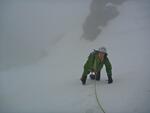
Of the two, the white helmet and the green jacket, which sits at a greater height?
the white helmet

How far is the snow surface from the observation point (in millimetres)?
1474

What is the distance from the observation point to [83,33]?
1604 mm

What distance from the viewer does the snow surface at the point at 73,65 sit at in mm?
1474

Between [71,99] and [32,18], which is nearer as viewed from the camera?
[71,99]

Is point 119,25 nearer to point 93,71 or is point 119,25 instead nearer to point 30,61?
point 93,71

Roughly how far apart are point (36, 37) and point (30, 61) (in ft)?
0.41

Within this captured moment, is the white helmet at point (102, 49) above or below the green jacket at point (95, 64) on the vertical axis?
above

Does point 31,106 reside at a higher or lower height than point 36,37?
lower

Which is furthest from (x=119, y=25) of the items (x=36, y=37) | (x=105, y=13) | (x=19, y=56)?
(x=19, y=56)

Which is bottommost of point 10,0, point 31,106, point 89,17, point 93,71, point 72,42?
point 31,106

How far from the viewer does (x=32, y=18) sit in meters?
1.60

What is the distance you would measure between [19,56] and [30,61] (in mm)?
59

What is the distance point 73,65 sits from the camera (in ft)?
5.12

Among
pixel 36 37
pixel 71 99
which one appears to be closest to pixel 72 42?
pixel 36 37
